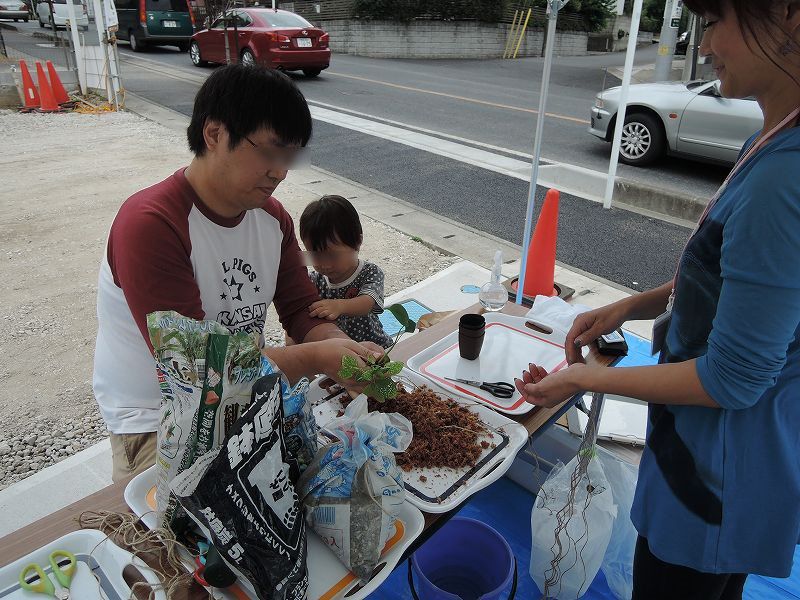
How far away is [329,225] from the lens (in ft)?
7.80

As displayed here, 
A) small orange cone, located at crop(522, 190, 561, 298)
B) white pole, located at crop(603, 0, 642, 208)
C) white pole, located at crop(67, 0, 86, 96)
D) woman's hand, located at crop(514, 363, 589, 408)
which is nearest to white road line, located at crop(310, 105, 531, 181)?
white pole, located at crop(603, 0, 642, 208)

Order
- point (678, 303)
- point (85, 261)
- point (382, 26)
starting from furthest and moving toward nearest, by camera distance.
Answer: point (382, 26), point (85, 261), point (678, 303)

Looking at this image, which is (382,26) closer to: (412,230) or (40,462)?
(412,230)

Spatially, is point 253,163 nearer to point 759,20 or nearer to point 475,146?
point 759,20

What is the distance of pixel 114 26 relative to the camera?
9914mm

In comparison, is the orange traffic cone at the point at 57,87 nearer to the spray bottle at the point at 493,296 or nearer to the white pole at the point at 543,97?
the white pole at the point at 543,97

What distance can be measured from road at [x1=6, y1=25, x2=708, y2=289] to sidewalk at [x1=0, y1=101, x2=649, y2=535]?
0.50m

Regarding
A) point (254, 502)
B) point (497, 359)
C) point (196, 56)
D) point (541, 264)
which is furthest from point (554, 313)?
point (196, 56)

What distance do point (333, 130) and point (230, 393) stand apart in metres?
8.79

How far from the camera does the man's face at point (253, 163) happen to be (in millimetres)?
1473

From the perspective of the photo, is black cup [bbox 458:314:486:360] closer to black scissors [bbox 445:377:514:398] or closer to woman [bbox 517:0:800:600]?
black scissors [bbox 445:377:514:398]

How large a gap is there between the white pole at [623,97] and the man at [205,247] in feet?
12.5

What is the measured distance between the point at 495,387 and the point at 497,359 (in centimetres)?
22

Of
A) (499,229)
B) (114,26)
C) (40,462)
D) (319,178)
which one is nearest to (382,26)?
(114,26)
